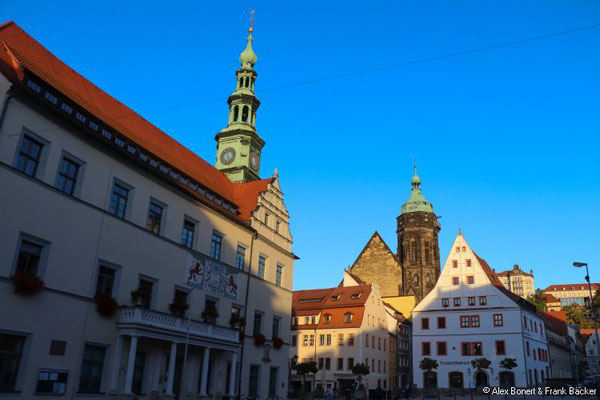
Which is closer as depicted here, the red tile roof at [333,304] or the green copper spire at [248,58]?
the green copper spire at [248,58]

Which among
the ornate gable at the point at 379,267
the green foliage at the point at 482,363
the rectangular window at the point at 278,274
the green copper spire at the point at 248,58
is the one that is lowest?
the green foliage at the point at 482,363

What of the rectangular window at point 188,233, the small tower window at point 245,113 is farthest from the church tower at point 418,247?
the rectangular window at point 188,233

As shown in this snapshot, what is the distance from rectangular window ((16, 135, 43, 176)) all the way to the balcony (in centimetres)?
745

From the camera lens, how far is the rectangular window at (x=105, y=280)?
23438 mm

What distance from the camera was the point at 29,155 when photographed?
68.6 ft

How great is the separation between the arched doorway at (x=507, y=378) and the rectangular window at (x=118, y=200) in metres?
39.6

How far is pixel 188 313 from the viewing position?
93.5 feet

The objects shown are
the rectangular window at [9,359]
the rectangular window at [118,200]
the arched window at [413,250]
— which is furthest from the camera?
the arched window at [413,250]

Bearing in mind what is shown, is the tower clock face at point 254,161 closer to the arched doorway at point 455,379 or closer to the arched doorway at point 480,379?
the arched doorway at point 455,379

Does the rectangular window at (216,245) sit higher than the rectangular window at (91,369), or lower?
higher

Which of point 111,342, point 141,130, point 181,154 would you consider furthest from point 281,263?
point 111,342

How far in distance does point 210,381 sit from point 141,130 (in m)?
15.5

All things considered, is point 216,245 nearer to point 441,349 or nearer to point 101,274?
point 101,274

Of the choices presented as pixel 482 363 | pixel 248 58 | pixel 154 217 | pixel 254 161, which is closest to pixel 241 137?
pixel 254 161
